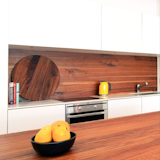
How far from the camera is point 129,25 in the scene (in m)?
3.35

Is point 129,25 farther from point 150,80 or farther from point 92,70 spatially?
point 150,80

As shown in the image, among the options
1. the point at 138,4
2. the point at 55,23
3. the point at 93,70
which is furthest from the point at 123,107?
the point at 138,4

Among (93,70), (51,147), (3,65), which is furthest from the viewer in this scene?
(93,70)

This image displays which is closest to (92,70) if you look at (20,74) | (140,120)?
(20,74)

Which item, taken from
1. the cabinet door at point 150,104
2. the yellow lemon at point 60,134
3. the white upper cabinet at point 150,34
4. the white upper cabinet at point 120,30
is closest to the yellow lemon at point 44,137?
the yellow lemon at point 60,134

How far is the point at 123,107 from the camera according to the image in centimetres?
316

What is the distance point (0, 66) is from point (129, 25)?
2.19 metres

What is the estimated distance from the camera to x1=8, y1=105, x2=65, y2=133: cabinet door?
2291 millimetres

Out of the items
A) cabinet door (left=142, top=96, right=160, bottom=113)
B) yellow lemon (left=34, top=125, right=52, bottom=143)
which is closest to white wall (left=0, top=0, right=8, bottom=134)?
yellow lemon (left=34, top=125, right=52, bottom=143)

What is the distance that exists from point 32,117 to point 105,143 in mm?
1552

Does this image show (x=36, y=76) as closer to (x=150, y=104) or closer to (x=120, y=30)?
(x=120, y=30)

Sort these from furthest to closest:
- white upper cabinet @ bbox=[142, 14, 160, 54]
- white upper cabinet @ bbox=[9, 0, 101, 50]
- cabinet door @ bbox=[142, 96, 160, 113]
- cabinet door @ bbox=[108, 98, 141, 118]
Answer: white upper cabinet @ bbox=[142, 14, 160, 54] < cabinet door @ bbox=[142, 96, 160, 113] < cabinet door @ bbox=[108, 98, 141, 118] < white upper cabinet @ bbox=[9, 0, 101, 50]

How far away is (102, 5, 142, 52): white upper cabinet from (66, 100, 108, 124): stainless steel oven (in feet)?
2.93

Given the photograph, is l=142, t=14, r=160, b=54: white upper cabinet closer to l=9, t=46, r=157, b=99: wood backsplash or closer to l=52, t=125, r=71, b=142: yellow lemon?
l=9, t=46, r=157, b=99: wood backsplash
